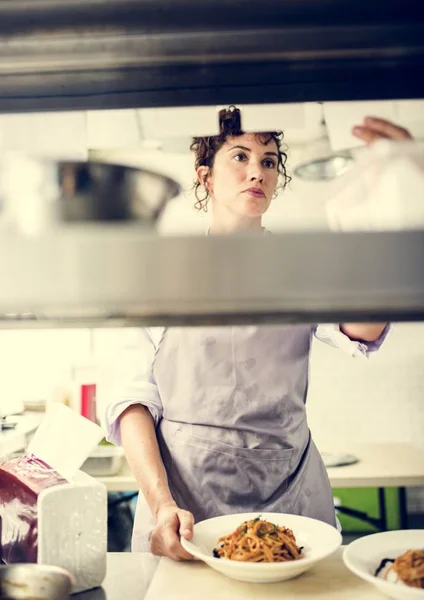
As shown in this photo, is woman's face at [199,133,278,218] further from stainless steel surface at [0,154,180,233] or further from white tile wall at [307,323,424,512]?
white tile wall at [307,323,424,512]

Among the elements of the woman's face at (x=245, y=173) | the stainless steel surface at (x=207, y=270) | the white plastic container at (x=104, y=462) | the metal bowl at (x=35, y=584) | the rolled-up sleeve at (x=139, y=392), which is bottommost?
the white plastic container at (x=104, y=462)

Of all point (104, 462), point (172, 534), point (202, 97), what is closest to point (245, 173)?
point (202, 97)

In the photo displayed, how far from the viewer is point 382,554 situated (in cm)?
117

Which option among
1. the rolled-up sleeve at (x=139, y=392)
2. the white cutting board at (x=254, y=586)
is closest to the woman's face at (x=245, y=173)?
the rolled-up sleeve at (x=139, y=392)

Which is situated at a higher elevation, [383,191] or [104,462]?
[383,191]

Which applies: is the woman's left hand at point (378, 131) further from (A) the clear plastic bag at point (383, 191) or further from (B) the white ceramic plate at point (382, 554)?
(B) the white ceramic plate at point (382, 554)

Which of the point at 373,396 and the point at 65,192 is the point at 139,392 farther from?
the point at 373,396

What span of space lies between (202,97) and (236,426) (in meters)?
1.20

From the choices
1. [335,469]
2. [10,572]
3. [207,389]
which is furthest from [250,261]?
[335,469]

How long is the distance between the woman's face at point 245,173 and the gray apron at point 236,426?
1.34ft

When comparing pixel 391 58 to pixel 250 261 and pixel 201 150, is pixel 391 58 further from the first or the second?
pixel 201 150

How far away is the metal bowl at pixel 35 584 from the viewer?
0.91 meters

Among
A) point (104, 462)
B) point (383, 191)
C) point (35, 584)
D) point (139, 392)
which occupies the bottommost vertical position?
point (104, 462)

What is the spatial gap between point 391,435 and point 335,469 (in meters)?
1.36
